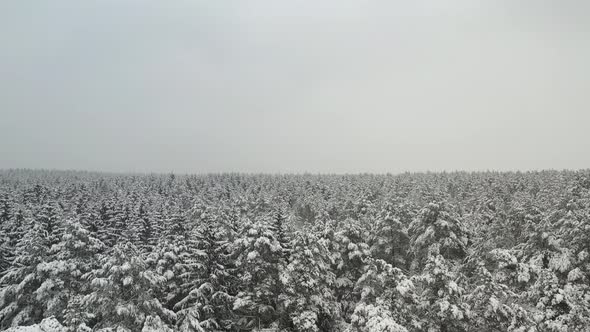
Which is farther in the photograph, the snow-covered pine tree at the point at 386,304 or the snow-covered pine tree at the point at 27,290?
the snow-covered pine tree at the point at 27,290

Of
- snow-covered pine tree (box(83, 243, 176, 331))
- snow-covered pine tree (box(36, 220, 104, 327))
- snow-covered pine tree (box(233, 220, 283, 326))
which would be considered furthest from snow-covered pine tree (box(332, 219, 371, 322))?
snow-covered pine tree (box(36, 220, 104, 327))

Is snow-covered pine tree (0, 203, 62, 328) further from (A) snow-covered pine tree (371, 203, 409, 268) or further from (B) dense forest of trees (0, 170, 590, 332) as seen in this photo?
(A) snow-covered pine tree (371, 203, 409, 268)

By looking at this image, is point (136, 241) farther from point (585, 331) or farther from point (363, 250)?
point (585, 331)

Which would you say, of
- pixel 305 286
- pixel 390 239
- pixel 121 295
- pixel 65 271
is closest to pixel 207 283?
pixel 305 286

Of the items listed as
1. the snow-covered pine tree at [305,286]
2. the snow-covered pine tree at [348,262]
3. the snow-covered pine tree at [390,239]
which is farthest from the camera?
the snow-covered pine tree at [390,239]

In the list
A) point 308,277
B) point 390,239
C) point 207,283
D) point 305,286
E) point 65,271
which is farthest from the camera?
point 390,239

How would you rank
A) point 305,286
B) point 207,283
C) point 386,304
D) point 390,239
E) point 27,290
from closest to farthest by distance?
1. point 386,304
2. point 305,286
3. point 207,283
4. point 27,290
5. point 390,239

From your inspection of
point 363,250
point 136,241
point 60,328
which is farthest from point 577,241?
point 136,241

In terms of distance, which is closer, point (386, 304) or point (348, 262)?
point (386, 304)

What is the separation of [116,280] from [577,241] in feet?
89.6

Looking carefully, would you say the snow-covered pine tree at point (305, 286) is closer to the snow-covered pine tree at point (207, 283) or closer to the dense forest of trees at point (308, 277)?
the dense forest of trees at point (308, 277)

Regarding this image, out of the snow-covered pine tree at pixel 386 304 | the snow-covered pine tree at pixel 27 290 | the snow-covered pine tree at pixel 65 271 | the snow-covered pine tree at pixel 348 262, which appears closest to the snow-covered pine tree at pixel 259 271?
the snow-covered pine tree at pixel 348 262

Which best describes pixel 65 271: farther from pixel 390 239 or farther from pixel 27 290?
pixel 390 239

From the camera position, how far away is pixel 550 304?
52.7 ft
